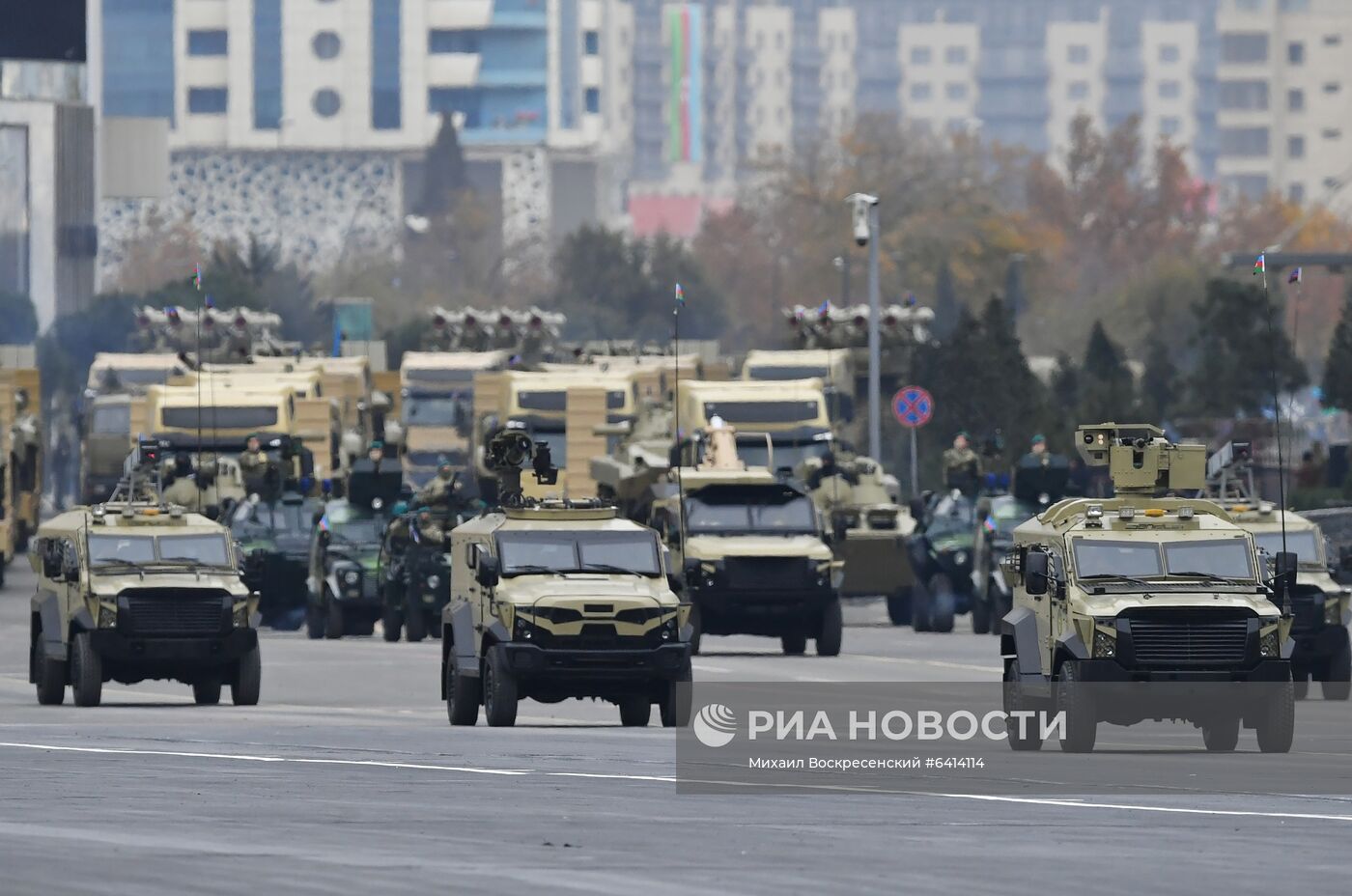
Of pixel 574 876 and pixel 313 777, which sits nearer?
pixel 574 876

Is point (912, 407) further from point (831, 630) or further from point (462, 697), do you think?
point (462, 697)

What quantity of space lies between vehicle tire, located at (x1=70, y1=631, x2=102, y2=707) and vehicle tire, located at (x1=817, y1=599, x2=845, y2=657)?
31.4 ft

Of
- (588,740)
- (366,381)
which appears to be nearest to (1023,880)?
(588,740)

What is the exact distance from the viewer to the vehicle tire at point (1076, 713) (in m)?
24.1

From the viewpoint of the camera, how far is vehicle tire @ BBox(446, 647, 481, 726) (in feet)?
90.2

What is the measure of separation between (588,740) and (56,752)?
13.0 ft

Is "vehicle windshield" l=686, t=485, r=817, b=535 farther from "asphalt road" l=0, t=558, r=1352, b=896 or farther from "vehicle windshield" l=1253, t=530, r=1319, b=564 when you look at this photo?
"asphalt road" l=0, t=558, r=1352, b=896

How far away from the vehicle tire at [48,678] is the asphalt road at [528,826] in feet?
10.5

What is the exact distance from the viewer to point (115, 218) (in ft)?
621

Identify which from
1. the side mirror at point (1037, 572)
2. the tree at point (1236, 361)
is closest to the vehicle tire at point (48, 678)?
the side mirror at point (1037, 572)

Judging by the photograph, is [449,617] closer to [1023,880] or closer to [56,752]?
[56,752]

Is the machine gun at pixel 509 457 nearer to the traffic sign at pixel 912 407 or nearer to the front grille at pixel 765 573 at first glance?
the front grille at pixel 765 573

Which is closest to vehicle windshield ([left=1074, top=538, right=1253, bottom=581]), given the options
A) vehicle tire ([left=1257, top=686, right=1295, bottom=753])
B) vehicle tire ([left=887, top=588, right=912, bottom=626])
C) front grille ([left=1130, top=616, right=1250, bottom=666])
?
front grille ([left=1130, top=616, right=1250, bottom=666])

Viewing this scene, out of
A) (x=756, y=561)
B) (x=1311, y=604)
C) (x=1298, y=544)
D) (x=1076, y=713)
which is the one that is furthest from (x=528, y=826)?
(x=756, y=561)
